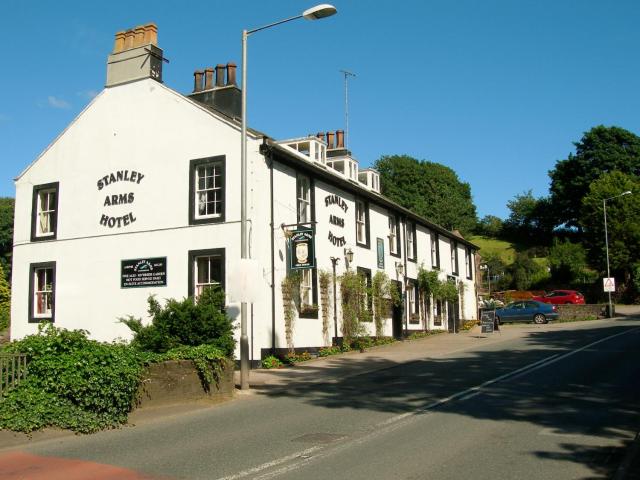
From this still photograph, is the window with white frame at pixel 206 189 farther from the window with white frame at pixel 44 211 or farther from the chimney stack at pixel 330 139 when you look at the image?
the chimney stack at pixel 330 139

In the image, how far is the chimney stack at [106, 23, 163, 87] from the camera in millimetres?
22703

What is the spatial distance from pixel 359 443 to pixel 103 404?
14.4ft

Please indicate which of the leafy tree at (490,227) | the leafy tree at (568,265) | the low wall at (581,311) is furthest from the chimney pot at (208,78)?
the leafy tree at (490,227)

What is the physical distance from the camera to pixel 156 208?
2158cm

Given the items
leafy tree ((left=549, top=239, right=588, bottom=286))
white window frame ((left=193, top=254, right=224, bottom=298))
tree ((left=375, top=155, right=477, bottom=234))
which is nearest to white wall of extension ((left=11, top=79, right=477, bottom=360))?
white window frame ((left=193, top=254, right=224, bottom=298))

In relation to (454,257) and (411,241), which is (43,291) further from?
(454,257)

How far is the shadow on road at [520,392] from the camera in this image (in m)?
9.38

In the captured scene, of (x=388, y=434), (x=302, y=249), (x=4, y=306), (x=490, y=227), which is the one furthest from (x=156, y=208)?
(x=490, y=227)

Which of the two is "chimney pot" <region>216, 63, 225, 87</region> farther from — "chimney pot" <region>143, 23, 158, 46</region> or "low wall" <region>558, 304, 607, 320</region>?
"low wall" <region>558, 304, 607, 320</region>

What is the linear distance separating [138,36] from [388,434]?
Result: 18.9m

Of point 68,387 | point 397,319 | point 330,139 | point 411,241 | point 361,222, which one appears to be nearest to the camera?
point 68,387

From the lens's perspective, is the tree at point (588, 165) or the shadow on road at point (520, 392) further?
the tree at point (588, 165)

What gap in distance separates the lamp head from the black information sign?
10182 millimetres

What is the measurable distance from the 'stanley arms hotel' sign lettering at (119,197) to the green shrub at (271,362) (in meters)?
6.84
